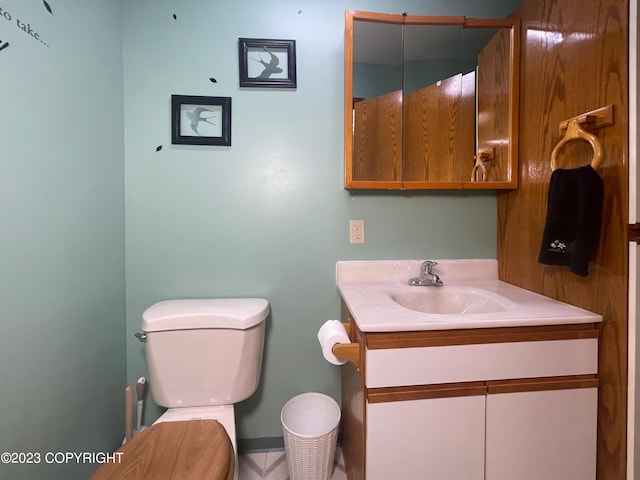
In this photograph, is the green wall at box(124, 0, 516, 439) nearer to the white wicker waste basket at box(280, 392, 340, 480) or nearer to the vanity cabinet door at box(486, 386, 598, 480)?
the white wicker waste basket at box(280, 392, 340, 480)

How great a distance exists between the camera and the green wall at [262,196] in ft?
3.84

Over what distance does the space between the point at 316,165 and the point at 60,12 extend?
1.00m

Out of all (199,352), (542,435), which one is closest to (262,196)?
(199,352)

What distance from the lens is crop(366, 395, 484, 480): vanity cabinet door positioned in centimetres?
74

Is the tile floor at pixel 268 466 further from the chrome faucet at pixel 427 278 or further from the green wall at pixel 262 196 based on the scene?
the chrome faucet at pixel 427 278

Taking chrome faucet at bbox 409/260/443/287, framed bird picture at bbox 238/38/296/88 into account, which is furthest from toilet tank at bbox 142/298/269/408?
framed bird picture at bbox 238/38/296/88

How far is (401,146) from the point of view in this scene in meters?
1.19

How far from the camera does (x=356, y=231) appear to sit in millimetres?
1245

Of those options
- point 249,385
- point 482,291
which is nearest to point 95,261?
point 249,385

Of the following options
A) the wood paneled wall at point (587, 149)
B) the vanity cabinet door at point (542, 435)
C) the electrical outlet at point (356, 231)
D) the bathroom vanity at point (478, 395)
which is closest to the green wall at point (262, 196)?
the electrical outlet at point (356, 231)

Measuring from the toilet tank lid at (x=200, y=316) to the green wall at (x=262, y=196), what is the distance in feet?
0.53

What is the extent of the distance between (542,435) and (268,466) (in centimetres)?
108

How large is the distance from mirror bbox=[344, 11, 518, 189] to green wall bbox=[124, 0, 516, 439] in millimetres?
102

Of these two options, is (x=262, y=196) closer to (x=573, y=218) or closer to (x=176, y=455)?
(x=176, y=455)
